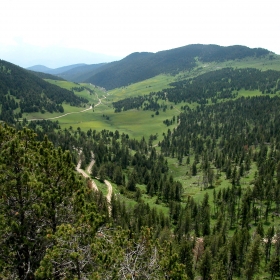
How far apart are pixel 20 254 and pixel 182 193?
129 m

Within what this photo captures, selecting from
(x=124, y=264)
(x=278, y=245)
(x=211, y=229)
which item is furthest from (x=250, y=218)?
(x=124, y=264)

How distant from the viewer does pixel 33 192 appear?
2277 centimetres

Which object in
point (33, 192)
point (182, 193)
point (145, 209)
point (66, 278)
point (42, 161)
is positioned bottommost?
point (182, 193)

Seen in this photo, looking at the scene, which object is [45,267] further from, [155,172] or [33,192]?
[155,172]

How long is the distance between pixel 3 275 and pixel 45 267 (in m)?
4.41

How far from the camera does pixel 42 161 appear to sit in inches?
972

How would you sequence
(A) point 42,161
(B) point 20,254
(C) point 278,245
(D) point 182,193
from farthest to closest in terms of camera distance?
(D) point 182,193 → (C) point 278,245 → (A) point 42,161 → (B) point 20,254

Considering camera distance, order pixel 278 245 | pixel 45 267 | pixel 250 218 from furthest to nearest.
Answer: pixel 250 218 < pixel 278 245 < pixel 45 267

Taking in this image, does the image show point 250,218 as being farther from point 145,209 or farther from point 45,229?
point 45,229

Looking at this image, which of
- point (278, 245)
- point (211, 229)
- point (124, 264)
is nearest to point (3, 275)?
point (124, 264)

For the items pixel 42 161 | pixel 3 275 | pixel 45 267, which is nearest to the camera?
pixel 45 267

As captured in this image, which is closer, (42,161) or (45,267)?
(45,267)

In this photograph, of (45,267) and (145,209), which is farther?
(145,209)

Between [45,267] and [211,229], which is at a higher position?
[45,267]
